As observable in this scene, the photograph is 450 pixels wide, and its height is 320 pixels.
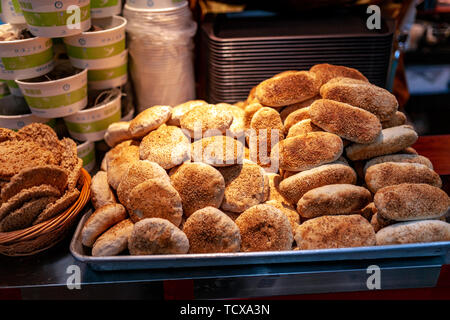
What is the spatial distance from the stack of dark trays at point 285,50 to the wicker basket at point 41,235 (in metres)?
0.94

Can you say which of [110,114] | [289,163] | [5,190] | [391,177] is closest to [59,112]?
[110,114]

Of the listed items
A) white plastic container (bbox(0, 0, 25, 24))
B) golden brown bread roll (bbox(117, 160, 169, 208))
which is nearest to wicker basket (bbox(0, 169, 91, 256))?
golden brown bread roll (bbox(117, 160, 169, 208))

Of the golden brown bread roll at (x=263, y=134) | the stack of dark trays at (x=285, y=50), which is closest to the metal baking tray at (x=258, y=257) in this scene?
the golden brown bread roll at (x=263, y=134)

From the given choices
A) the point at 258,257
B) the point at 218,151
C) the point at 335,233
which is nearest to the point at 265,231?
the point at 258,257

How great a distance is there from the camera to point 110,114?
1.87 metres

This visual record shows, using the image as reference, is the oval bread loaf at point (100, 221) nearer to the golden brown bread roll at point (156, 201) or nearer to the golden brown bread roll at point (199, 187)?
the golden brown bread roll at point (156, 201)

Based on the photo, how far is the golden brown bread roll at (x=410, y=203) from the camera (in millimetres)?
1252

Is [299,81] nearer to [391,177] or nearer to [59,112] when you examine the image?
[391,177]

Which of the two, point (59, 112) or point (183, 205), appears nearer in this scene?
point (183, 205)

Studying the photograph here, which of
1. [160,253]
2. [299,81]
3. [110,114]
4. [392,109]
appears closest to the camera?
[160,253]

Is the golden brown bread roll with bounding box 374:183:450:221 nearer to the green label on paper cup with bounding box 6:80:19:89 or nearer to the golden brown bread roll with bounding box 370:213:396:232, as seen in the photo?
the golden brown bread roll with bounding box 370:213:396:232

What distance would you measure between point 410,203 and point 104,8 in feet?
5.16
